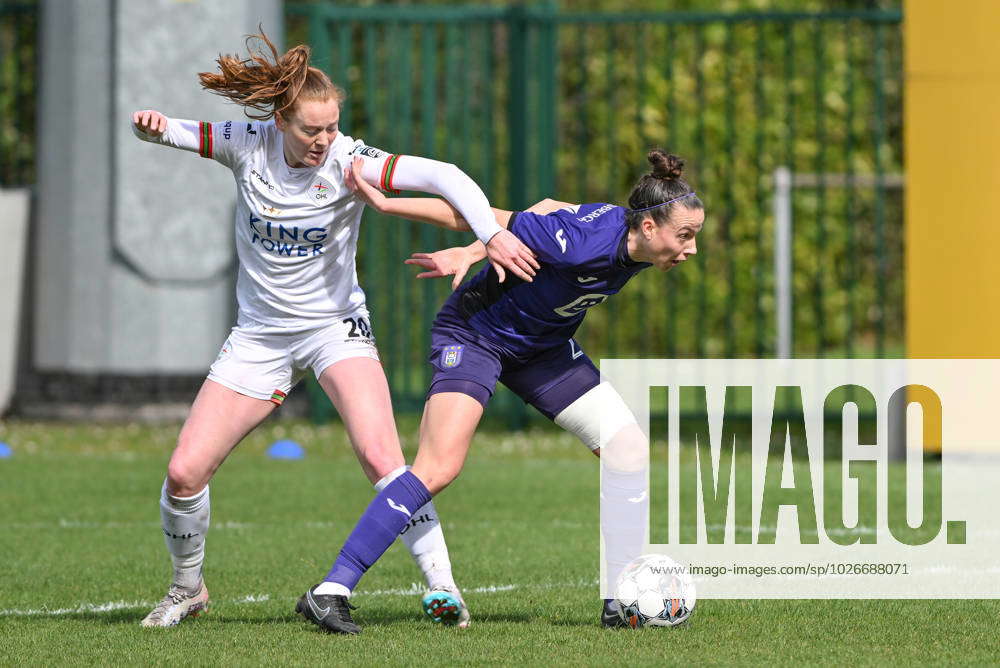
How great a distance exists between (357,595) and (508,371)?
4.45 feet

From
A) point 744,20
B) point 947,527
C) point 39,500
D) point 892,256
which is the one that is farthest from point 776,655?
point 892,256

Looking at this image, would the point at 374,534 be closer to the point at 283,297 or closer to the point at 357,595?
the point at 283,297

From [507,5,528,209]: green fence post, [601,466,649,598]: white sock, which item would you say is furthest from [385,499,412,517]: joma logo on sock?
[507,5,528,209]: green fence post

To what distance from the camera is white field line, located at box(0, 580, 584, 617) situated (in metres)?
6.86

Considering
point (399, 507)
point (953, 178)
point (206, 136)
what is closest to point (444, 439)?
point (399, 507)

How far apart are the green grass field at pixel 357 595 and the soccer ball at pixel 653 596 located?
2.5 inches

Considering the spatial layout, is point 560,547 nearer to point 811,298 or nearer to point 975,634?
point 975,634

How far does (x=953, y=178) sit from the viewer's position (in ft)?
38.9

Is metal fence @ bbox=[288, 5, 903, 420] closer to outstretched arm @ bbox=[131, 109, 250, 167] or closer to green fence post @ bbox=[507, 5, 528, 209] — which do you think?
green fence post @ bbox=[507, 5, 528, 209]

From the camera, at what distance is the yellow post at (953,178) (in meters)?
11.8

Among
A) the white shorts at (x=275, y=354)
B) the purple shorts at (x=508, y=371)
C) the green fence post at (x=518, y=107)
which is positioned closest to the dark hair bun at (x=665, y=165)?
the purple shorts at (x=508, y=371)

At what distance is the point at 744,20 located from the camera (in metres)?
13.7

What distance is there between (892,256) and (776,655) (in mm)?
17040

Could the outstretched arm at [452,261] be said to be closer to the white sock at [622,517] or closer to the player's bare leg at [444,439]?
the player's bare leg at [444,439]
